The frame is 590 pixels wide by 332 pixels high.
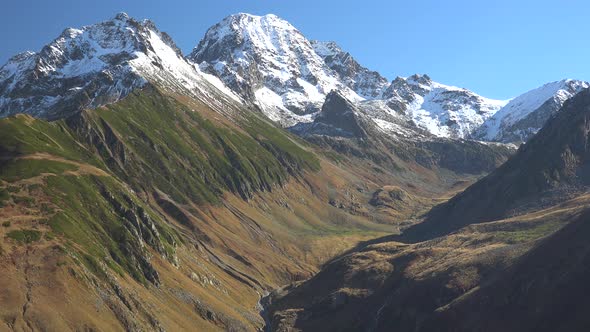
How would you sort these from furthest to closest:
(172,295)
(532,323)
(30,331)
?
A: (172,295) < (532,323) < (30,331)

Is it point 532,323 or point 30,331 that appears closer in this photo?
point 30,331

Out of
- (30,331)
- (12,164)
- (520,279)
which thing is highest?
(520,279)

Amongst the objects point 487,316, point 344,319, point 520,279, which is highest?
point 520,279

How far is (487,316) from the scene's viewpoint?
154 m

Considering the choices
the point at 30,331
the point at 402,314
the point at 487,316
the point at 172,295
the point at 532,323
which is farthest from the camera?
the point at 172,295

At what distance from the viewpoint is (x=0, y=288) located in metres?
136

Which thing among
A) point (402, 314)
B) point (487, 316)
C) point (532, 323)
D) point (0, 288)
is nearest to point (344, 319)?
point (402, 314)

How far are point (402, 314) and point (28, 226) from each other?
91.7 m

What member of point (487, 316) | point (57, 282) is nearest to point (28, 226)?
point (57, 282)

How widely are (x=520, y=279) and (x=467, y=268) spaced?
23202mm

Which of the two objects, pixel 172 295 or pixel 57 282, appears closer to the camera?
pixel 57 282

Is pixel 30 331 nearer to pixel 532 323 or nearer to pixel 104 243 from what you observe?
pixel 104 243

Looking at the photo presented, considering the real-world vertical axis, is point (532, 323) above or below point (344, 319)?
above

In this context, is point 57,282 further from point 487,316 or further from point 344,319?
point 487,316
